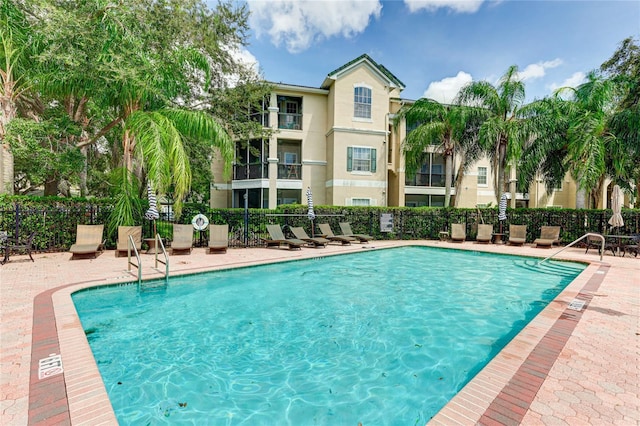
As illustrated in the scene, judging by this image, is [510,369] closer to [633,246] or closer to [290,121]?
[633,246]

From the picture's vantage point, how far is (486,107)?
18.8 meters

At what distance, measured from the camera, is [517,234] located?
16.1 metres

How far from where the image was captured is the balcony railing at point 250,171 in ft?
71.8

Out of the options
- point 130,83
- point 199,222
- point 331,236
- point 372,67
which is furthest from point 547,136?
point 130,83

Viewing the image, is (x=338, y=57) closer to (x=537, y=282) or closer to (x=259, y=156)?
(x=259, y=156)

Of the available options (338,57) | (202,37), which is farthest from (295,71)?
(202,37)

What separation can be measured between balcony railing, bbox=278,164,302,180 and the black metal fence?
241 inches

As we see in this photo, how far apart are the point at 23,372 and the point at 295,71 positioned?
2401 cm

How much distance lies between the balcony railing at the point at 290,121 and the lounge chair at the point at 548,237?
52.5 feet

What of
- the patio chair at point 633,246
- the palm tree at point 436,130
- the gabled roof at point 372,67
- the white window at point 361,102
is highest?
the gabled roof at point 372,67

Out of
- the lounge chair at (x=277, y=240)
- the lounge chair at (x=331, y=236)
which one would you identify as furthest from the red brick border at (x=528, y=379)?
the lounge chair at (x=331, y=236)

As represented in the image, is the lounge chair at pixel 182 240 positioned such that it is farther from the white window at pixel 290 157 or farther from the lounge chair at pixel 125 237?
the white window at pixel 290 157

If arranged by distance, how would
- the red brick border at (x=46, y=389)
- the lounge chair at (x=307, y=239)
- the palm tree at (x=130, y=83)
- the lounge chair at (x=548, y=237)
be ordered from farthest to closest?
the lounge chair at (x=548, y=237), the lounge chair at (x=307, y=239), the palm tree at (x=130, y=83), the red brick border at (x=46, y=389)

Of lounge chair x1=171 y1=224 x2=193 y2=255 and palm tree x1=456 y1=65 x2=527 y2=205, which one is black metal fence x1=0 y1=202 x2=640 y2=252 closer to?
lounge chair x1=171 y1=224 x2=193 y2=255
